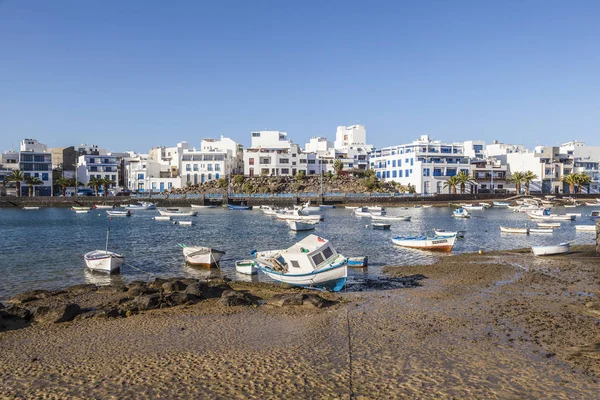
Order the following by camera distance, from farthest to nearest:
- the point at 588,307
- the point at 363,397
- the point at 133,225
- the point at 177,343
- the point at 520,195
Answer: the point at 520,195 < the point at 133,225 < the point at 588,307 < the point at 177,343 < the point at 363,397

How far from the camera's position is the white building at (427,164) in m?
116

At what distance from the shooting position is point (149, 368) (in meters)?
12.9

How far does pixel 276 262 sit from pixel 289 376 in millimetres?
12836

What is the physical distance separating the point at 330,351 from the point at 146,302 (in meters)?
9.02

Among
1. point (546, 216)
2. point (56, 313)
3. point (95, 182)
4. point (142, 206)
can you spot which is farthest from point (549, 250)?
point (95, 182)

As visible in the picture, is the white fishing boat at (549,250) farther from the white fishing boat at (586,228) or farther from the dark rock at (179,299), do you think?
the dark rock at (179,299)

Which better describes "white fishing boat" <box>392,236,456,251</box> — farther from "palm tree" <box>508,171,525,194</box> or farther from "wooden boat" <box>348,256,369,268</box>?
"palm tree" <box>508,171,525,194</box>

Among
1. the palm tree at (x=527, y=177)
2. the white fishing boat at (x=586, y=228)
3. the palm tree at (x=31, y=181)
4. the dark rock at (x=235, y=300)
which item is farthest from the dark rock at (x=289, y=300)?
the palm tree at (x=527, y=177)

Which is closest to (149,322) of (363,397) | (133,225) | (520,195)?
(363,397)

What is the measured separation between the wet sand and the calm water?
8.90m

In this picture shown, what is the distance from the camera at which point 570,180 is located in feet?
398

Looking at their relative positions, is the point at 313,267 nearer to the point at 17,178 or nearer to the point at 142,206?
the point at 142,206

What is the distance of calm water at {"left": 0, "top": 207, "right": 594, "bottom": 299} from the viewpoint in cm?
2923

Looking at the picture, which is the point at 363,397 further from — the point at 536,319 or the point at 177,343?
the point at 536,319
